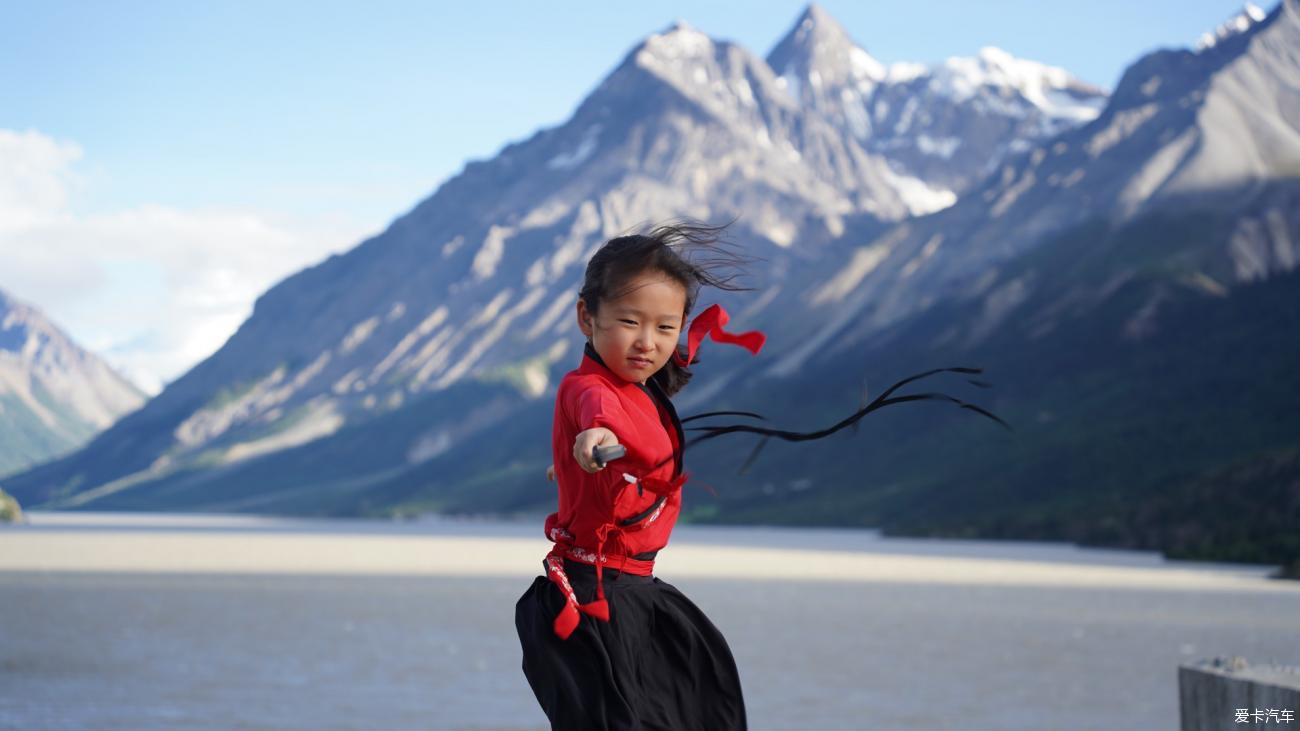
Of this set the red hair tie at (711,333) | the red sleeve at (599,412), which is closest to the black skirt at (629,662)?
the red sleeve at (599,412)

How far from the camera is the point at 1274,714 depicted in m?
9.81

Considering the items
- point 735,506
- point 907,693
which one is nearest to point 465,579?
point 907,693

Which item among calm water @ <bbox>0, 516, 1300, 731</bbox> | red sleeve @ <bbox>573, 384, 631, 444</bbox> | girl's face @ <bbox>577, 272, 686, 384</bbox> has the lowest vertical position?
calm water @ <bbox>0, 516, 1300, 731</bbox>

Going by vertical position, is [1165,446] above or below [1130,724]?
above

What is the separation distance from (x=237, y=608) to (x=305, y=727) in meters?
23.1

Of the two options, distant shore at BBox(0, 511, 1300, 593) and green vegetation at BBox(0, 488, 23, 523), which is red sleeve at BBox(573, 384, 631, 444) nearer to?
distant shore at BBox(0, 511, 1300, 593)

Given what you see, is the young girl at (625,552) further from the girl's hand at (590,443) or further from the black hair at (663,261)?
the girl's hand at (590,443)

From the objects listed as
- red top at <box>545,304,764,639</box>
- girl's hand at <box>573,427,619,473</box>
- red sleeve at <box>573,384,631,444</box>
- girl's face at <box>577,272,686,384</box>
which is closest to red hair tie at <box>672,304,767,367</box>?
red top at <box>545,304,764,639</box>

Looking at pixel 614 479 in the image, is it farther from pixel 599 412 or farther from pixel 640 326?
pixel 640 326

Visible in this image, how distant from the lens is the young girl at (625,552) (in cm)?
623

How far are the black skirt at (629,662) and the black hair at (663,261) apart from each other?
100 cm

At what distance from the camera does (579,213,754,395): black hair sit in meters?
6.44

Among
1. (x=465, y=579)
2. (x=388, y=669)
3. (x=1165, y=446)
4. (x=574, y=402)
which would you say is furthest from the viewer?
(x=1165, y=446)

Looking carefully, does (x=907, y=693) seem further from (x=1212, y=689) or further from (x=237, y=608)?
(x=237, y=608)
